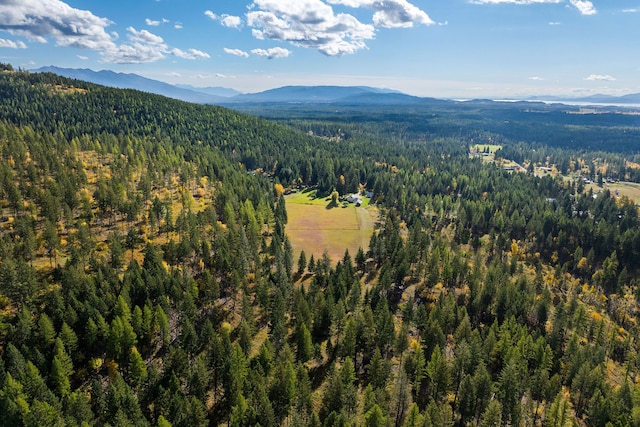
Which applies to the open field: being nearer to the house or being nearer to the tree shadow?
the tree shadow

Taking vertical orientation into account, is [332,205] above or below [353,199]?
below

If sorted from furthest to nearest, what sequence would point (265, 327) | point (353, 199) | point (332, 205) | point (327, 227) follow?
point (353, 199)
point (332, 205)
point (327, 227)
point (265, 327)

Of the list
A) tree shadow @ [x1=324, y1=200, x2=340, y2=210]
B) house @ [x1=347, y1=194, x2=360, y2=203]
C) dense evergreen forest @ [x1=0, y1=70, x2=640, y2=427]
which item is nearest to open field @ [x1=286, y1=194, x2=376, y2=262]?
tree shadow @ [x1=324, y1=200, x2=340, y2=210]

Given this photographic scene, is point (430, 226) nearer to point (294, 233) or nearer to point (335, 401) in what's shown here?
point (294, 233)

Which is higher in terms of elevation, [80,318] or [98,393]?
[80,318]

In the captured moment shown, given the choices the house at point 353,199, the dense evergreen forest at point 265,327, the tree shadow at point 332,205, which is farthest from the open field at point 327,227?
the dense evergreen forest at point 265,327

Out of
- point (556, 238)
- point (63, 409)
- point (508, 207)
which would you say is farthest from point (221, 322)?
point (508, 207)

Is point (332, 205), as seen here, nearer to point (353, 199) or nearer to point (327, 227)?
point (353, 199)

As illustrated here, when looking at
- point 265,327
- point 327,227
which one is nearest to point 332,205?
point 327,227
